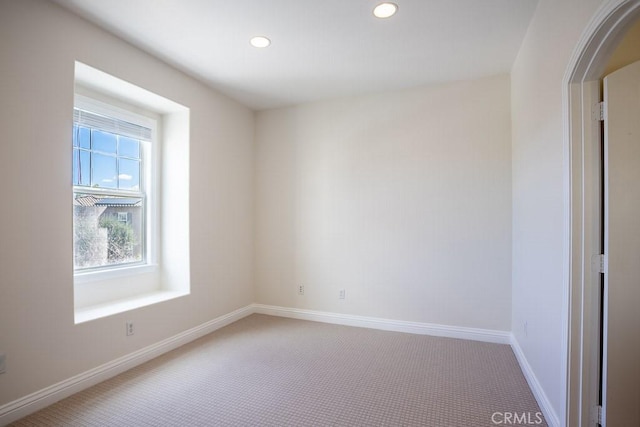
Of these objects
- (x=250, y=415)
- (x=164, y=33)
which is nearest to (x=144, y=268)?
(x=250, y=415)

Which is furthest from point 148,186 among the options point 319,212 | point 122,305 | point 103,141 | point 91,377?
point 319,212

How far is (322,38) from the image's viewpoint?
108 inches

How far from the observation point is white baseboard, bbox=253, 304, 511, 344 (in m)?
3.42

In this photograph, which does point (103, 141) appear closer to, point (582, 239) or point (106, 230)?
point (106, 230)

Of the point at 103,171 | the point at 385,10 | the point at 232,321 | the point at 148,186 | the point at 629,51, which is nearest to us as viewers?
the point at 629,51

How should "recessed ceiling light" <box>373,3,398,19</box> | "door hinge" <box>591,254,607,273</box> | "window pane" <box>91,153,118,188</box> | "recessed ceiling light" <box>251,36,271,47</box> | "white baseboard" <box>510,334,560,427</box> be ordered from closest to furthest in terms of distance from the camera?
"door hinge" <box>591,254,607,273</box>
"white baseboard" <box>510,334,560,427</box>
"recessed ceiling light" <box>373,3,398,19</box>
"recessed ceiling light" <box>251,36,271,47</box>
"window pane" <box>91,153,118,188</box>

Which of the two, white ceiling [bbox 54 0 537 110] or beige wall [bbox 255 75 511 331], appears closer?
white ceiling [bbox 54 0 537 110]

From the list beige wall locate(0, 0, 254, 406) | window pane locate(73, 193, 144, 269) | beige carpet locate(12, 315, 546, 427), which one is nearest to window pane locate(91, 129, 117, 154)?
window pane locate(73, 193, 144, 269)

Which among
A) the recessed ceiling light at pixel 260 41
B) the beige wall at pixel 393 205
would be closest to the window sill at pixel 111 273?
the beige wall at pixel 393 205

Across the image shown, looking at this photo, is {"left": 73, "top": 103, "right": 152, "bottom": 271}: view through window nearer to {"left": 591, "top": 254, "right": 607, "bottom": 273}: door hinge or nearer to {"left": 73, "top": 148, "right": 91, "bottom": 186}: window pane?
{"left": 73, "top": 148, "right": 91, "bottom": 186}: window pane

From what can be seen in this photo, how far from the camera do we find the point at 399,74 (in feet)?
11.2

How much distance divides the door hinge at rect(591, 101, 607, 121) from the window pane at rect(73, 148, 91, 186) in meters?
3.67

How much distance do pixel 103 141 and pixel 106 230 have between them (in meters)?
0.83

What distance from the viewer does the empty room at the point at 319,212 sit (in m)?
1.72
